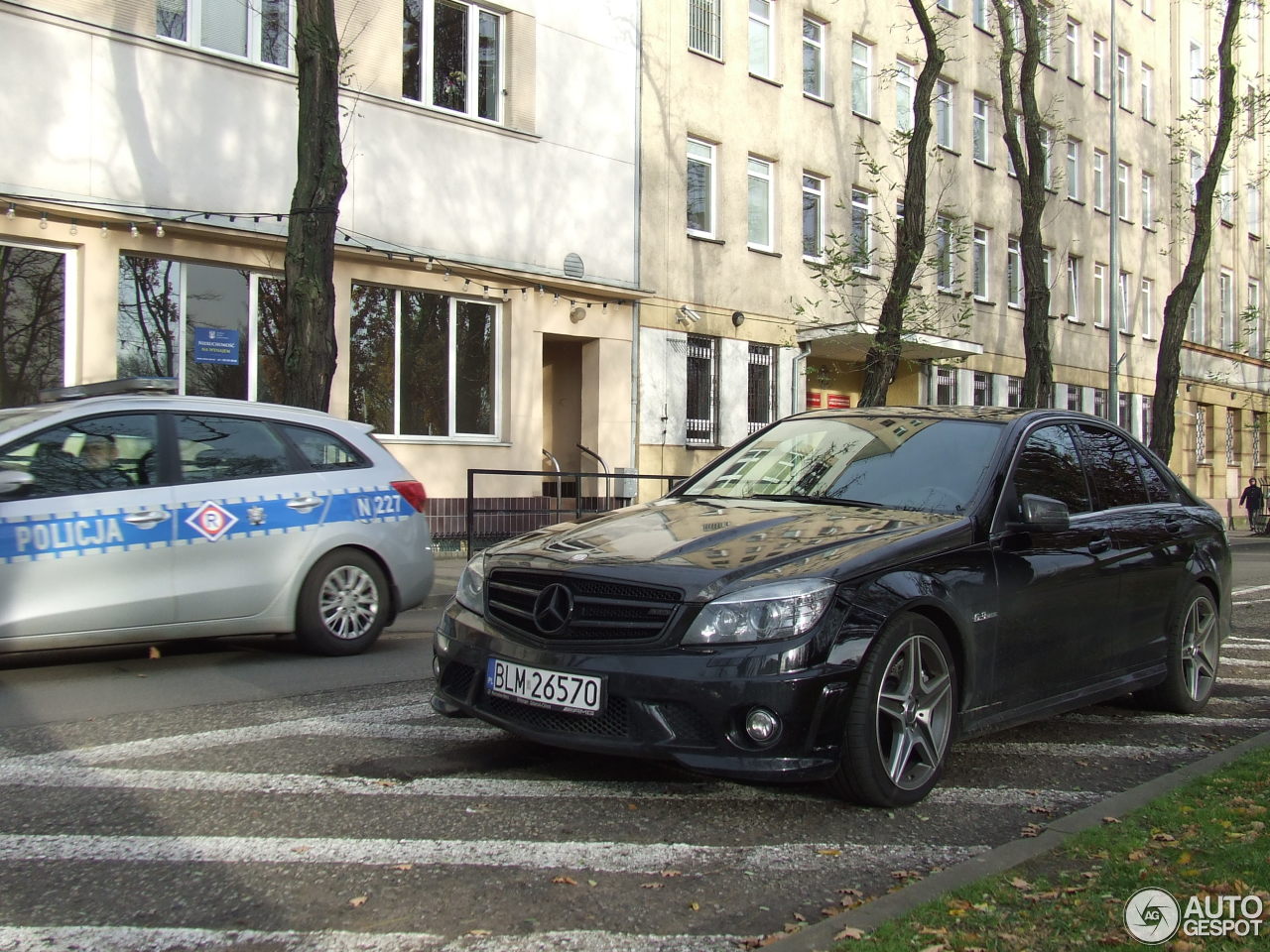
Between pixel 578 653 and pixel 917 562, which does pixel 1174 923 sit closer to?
pixel 917 562

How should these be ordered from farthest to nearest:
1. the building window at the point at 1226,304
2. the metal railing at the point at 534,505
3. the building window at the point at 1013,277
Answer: the building window at the point at 1226,304
the building window at the point at 1013,277
the metal railing at the point at 534,505

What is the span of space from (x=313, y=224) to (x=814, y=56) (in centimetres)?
1525

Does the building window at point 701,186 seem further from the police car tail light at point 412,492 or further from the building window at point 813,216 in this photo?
the police car tail light at point 412,492

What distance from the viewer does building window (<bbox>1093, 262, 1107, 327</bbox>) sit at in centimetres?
3500

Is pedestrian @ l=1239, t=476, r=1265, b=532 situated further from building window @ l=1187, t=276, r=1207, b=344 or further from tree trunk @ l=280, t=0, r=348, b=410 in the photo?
tree trunk @ l=280, t=0, r=348, b=410

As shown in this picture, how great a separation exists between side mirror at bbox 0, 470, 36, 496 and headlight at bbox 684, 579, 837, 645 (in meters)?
4.68

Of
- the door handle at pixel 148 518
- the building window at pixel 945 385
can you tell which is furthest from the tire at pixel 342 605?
the building window at pixel 945 385

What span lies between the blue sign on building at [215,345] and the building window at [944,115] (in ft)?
61.3

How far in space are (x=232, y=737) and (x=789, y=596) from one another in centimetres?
282

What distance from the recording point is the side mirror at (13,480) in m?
6.96

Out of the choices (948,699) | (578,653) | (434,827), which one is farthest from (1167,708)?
(434,827)

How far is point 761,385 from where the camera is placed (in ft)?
76.0

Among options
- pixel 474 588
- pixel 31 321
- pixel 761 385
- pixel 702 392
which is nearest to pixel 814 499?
pixel 474 588

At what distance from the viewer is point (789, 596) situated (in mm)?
4219
